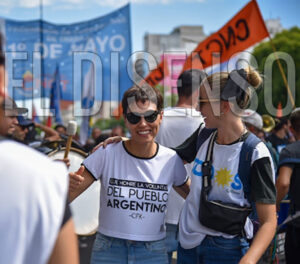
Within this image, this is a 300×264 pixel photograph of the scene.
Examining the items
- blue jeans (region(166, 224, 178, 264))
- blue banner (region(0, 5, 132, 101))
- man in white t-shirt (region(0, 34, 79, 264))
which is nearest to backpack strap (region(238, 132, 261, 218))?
blue jeans (region(166, 224, 178, 264))

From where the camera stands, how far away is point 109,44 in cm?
1059

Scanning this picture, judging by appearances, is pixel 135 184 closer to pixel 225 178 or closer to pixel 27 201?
pixel 225 178

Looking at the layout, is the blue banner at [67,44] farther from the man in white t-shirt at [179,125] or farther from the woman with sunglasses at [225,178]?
the woman with sunglasses at [225,178]

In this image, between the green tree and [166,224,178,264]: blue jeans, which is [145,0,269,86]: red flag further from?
the green tree

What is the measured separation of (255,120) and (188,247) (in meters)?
3.37

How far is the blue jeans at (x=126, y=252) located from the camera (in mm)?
2639

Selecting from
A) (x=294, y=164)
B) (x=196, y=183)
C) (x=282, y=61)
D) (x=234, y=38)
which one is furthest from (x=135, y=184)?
(x=282, y=61)

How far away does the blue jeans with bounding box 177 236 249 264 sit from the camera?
2.47 m

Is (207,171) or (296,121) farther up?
(296,121)

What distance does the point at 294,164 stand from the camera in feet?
11.1

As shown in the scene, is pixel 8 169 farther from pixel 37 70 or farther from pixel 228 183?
pixel 37 70

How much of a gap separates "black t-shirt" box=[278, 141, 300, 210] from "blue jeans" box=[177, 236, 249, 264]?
1054mm

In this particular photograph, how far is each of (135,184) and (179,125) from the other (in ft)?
3.40

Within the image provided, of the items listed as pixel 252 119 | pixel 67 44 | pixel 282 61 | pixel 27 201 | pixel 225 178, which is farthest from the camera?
pixel 282 61
